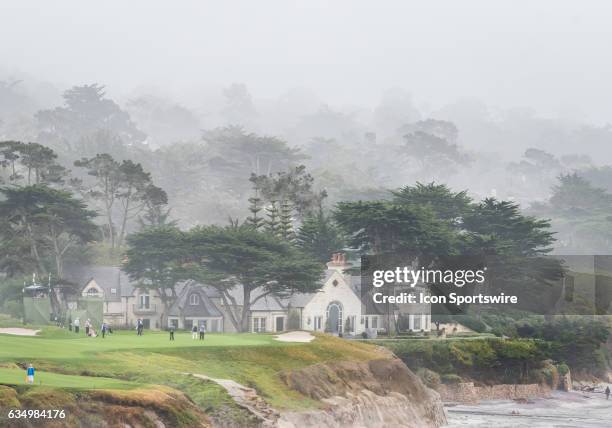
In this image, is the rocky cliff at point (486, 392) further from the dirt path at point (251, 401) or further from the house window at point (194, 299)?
the dirt path at point (251, 401)

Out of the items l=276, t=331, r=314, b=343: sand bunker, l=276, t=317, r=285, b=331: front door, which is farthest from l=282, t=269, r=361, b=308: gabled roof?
l=276, t=331, r=314, b=343: sand bunker

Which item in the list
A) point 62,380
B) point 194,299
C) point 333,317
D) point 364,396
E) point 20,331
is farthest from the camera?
point 194,299

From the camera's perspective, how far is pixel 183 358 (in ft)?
249

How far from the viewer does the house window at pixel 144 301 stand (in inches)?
5157

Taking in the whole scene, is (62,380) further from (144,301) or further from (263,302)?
(144,301)

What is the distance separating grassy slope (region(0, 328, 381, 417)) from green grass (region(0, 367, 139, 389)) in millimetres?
108

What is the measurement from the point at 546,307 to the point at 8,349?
275 ft

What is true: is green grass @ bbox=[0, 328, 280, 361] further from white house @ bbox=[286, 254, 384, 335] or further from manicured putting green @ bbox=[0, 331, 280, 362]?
white house @ bbox=[286, 254, 384, 335]

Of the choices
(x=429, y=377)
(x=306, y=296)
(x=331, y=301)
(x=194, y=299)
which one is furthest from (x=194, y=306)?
(x=429, y=377)

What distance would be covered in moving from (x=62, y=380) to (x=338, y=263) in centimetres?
6900

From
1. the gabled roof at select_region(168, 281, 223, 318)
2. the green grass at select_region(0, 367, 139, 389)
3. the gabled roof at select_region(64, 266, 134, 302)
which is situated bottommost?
the green grass at select_region(0, 367, 139, 389)

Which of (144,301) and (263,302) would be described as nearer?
(263,302)

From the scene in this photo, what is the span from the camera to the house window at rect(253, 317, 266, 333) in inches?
4857

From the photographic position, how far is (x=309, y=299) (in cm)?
12262
